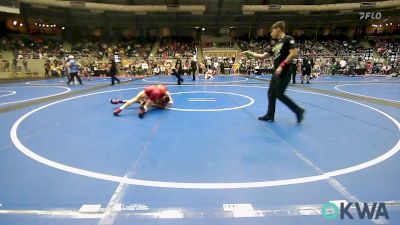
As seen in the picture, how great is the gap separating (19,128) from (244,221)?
203 inches

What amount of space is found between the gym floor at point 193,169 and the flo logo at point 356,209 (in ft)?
0.23

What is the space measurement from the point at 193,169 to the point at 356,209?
178 centimetres

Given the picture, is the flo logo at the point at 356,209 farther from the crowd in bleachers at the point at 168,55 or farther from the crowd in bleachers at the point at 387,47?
the crowd in bleachers at the point at 387,47

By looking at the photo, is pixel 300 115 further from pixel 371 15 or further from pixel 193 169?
pixel 371 15

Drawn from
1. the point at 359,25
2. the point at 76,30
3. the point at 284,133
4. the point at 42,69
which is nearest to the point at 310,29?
the point at 359,25

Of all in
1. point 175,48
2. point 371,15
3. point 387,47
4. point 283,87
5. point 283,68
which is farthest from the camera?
point 175,48

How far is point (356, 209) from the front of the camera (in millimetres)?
2613

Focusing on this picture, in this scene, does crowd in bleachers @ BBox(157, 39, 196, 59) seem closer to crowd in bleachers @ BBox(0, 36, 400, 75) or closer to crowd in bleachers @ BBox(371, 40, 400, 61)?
crowd in bleachers @ BBox(0, 36, 400, 75)

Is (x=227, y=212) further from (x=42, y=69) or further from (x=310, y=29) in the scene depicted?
(x=310, y=29)

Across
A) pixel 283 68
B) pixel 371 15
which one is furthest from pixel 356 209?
pixel 371 15

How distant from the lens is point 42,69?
95.5 ft

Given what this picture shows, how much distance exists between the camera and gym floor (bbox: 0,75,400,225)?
2611 mm

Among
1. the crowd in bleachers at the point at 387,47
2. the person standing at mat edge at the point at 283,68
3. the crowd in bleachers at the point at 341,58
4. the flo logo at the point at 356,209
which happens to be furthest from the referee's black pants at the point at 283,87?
the crowd in bleachers at the point at 387,47

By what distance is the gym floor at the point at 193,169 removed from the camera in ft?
8.57
